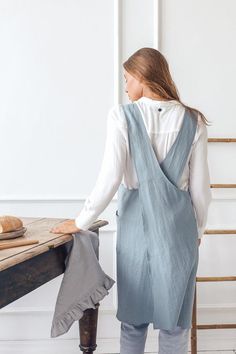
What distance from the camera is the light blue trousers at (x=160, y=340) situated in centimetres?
193

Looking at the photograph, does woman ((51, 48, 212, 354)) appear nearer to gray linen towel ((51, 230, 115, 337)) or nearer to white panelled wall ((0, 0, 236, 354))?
gray linen towel ((51, 230, 115, 337))

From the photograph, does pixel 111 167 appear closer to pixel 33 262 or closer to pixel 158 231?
pixel 158 231

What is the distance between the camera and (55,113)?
2736 millimetres

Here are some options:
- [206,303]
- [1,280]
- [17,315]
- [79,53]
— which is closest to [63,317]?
[1,280]

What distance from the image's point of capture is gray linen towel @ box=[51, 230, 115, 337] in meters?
1.83

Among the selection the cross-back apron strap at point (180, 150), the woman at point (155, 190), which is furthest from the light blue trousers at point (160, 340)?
the cross-back apron strap at point (180, 150)

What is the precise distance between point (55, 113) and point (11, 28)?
1.86 ft

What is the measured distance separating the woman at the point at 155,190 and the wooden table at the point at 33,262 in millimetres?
102

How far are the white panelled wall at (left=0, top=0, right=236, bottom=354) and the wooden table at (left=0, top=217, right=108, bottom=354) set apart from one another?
2.02ft

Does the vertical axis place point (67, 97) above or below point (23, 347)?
above

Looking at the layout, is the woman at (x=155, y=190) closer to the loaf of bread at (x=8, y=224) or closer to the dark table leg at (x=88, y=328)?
the loaf of bread at (x=8, y=224)

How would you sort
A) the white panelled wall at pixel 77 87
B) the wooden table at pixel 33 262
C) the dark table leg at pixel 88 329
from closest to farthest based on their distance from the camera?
1. the wooden table at pixel 33 262
2. the dark table leg at pixel 88 329
3. the white panelled wall at pixel 77 87

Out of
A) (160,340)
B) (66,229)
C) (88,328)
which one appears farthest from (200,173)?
(88,328)

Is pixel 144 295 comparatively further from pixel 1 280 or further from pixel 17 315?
pixel 17 315
